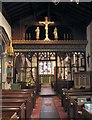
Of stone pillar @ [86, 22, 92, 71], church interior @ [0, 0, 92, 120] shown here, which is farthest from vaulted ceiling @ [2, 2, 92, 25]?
stone pillar @ [86, 22, 92, 71]

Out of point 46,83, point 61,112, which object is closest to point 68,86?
point 61,112

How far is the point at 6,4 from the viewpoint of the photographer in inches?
407

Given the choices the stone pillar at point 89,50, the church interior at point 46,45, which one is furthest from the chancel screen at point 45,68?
the stone pillar at point 89,50

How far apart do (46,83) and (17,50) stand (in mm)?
9503

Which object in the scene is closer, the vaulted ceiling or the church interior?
the vaulted ceiling

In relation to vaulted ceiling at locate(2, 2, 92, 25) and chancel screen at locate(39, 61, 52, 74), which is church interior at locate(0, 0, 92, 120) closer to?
vaulted ceiling at locate(2, 2, 92, 25)

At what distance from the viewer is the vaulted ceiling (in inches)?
→ 435

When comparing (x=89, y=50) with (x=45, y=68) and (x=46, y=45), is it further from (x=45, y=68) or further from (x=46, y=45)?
(x=45, y=68)

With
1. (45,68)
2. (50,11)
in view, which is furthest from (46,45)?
(45,68)

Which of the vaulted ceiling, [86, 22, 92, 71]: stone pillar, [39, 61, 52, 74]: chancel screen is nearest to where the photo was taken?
the vaulted ceiling

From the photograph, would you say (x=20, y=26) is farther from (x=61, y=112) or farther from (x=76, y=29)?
(x=61, y=112)

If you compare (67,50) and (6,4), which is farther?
(67,50)

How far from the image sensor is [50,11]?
1366cm

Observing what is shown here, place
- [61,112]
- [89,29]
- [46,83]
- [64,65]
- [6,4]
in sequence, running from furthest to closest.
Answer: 1. [46,83]
2. [64,65]
3. [89,29]
4. [6,4]
5. [61,112]
